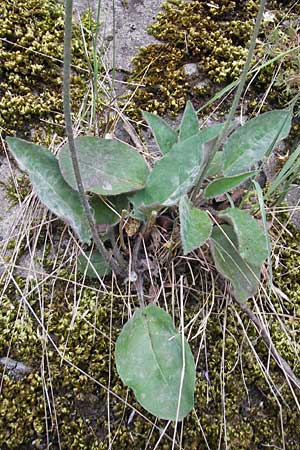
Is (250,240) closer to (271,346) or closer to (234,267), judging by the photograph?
(234,267)

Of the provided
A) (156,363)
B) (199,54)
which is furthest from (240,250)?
(199,54)

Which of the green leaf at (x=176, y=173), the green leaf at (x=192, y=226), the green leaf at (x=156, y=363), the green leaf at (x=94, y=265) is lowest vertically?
the green leaf at (x=156, y=363)

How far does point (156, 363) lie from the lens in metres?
1.06

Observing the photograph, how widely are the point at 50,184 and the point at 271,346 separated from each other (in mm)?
574

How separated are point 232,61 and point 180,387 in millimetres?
956

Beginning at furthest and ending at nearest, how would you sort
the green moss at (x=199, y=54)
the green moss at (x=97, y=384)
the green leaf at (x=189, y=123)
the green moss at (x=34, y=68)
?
the green moss at (x=199, y=54)
the green moss at (x=34, y=68)
the green leaf at (x=189, y=123)
the green moss at (x=97, y=384)

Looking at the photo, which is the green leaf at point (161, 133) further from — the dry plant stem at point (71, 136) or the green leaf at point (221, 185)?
the dry plant stem at point (71, 136)

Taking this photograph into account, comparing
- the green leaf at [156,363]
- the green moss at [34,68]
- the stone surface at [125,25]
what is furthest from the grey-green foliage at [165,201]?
the stone surface at [125,25]

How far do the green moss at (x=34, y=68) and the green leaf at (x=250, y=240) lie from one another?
551 millimetres

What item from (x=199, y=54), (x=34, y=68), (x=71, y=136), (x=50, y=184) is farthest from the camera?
(x=199, y=54)

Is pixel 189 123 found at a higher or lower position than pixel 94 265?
higher

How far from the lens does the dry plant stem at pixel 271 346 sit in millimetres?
1198

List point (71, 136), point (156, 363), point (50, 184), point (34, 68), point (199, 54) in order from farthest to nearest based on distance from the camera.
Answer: point (199, 54) → point (34, 68) → point (50, 184) → point (156, 363) → point (71, 136)

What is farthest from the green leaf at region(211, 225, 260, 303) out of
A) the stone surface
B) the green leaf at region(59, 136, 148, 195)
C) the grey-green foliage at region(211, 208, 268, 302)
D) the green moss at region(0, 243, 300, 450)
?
the stone surface
